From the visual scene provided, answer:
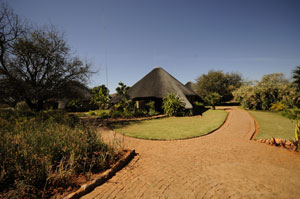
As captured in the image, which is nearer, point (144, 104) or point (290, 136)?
point (290, 136)

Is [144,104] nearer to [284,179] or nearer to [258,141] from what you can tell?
[258,141]

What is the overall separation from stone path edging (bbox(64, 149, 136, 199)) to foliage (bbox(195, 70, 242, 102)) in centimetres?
3148

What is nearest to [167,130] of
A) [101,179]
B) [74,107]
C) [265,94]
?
[101,179]

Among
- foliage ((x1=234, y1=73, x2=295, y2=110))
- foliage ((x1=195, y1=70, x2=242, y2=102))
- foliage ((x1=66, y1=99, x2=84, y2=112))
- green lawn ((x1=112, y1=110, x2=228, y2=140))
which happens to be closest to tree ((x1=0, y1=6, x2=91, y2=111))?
green lawn ((x1=112, y1=110, x2=228, y2=140))

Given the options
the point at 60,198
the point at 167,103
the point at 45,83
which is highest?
the point at 45,83

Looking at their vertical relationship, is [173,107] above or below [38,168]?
above

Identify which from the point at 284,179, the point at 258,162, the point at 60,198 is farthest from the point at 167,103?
the point at 60,198

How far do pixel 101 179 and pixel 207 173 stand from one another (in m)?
3.01

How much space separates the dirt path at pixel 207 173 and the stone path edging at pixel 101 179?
141 millimetres

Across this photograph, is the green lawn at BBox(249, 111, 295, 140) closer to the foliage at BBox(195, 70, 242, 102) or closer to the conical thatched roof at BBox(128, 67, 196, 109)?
the conical thatched roof at BBox(128, 67, 196, 109)

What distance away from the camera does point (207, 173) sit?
3.94m

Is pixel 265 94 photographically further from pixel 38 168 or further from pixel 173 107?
pixel 38 168

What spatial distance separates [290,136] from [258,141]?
2071 mm

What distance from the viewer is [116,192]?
3127 millimetres
